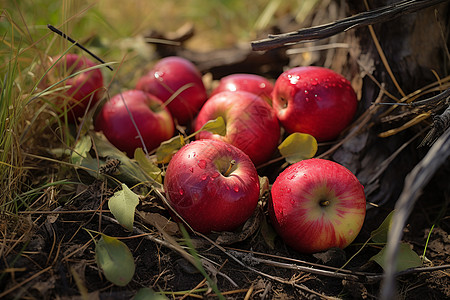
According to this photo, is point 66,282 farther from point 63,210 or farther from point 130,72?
point 130,72

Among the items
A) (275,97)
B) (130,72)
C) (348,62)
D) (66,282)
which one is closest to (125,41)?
(130,72)

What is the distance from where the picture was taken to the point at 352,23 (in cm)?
158

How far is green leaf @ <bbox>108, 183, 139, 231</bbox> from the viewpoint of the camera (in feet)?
4.42

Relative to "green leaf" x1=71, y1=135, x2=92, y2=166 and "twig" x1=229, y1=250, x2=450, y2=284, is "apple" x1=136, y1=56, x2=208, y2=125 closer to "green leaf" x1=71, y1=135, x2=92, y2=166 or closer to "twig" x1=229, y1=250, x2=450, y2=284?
"green leaf" x1=71, y1=135, x2=92, y2=166

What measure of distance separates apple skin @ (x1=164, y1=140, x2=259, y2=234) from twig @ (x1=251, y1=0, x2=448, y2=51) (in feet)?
1.60

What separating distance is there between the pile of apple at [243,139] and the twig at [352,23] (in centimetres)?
31

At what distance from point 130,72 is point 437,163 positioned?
2.27 meters

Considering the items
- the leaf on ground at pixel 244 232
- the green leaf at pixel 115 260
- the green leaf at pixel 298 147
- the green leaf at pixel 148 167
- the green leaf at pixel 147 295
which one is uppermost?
the green leaf at pixel 298 147

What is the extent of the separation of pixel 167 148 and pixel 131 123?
10.7 inches

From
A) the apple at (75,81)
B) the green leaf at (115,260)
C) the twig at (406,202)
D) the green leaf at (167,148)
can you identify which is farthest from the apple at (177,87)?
the twig at (406,202)

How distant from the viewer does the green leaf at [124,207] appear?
135cm

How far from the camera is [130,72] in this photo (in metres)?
2.73

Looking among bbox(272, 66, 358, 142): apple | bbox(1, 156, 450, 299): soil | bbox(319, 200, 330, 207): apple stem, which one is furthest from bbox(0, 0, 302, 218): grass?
bbox(319, 200, 330, 207): apple stem

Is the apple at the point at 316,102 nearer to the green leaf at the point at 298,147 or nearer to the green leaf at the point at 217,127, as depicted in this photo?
the green leaf at the point at 298,147
